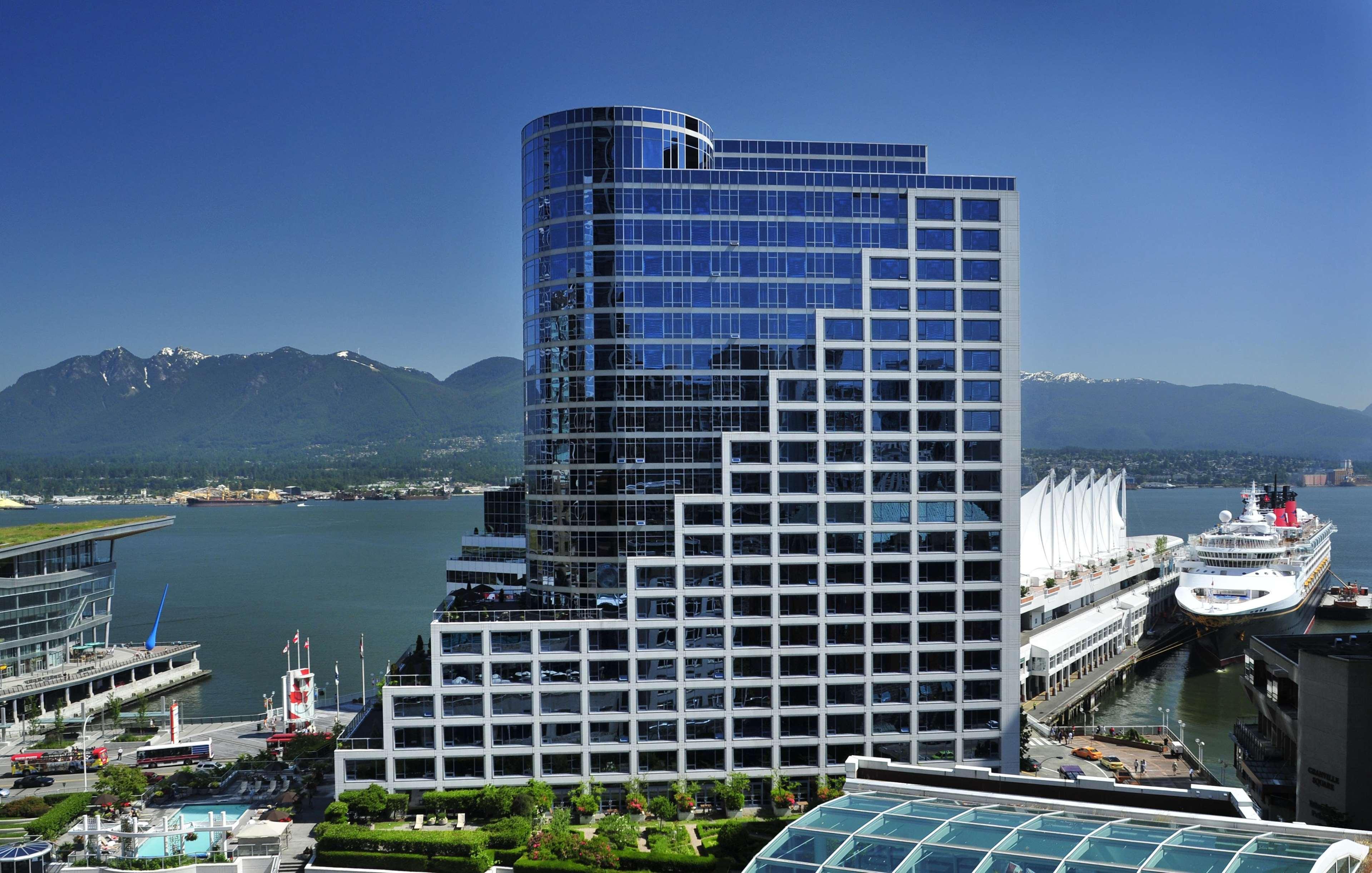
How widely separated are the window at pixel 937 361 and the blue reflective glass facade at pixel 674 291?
0.13 metres

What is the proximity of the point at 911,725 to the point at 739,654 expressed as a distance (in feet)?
31.4

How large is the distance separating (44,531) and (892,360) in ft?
254

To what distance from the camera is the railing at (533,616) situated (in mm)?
51031

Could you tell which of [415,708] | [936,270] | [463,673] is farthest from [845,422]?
[415,708]

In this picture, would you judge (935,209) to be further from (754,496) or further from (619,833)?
(619,833)

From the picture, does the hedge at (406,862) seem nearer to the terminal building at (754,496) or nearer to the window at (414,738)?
the terminal building at (754,496)

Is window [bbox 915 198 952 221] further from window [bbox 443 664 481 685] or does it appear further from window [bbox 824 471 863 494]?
window [bbox 443 664 481 685]

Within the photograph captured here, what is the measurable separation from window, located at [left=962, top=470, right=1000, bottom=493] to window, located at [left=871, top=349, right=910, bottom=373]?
623 centimetres

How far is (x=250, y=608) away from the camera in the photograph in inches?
5089

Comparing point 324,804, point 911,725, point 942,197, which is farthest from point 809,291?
point 324,804

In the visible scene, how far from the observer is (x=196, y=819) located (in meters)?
49.3

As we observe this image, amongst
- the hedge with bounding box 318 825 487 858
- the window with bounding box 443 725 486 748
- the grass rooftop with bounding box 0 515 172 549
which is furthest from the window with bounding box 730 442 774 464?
the grass rooftop with bounding box 0 515 172 549

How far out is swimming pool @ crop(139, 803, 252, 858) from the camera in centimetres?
4725

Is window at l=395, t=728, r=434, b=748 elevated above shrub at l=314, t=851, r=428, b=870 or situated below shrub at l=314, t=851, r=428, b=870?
above
